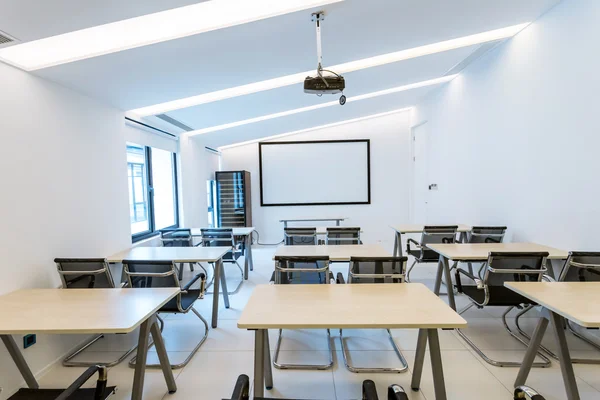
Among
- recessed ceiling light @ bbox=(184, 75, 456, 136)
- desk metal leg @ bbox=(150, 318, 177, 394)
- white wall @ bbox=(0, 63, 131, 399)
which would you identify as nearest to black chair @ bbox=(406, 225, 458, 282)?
recessed ceiling light @ bbox=(184, 75, 456, 136)

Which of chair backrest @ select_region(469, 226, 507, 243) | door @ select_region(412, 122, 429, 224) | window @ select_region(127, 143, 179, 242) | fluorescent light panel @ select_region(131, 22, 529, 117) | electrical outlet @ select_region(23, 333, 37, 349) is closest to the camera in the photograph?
electrical outlet @ select_region(23, 333, 37, 349)

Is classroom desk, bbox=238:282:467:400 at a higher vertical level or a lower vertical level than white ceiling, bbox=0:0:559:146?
lower

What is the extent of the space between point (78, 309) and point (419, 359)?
7.98 feet

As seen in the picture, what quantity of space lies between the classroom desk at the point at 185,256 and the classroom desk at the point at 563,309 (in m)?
2.83

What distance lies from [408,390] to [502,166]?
3.40 metres

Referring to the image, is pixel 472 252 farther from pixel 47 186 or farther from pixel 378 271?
pixel 47 186

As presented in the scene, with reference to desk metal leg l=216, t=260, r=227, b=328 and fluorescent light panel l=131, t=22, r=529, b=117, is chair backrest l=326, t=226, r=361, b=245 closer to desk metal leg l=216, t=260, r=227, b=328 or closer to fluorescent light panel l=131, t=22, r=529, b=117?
desk metal leg l=216, t=260, r=227, b=328

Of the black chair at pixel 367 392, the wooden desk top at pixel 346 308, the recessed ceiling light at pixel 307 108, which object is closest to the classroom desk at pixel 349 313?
the wooden desk top at pixel 346 308

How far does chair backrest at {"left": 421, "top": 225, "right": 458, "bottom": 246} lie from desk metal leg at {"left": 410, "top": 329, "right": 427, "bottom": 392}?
230 centimetres

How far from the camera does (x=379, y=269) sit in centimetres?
269

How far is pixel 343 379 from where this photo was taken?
2.59m

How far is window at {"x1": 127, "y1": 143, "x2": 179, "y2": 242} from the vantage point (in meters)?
5.25

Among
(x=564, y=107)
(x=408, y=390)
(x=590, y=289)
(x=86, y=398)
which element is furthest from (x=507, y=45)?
(x=86, y=398)

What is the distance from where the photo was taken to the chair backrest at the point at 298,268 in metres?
2.71
